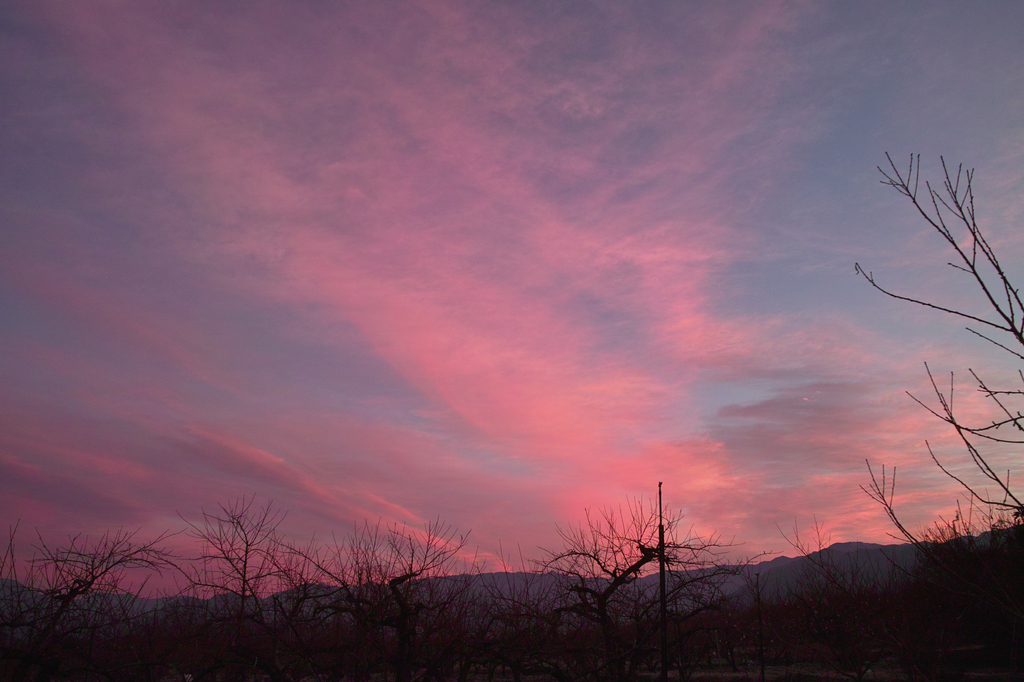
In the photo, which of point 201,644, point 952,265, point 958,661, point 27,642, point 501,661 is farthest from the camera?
point 201,644

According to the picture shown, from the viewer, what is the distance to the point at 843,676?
20.4 meters

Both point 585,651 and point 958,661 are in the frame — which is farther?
point 958,661

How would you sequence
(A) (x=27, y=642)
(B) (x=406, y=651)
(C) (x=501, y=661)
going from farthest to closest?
(C) (x=501, y=661) < (B) (x=406, y=651) < (A) (x=27, y=642)

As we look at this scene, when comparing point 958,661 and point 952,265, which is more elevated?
point 952,265

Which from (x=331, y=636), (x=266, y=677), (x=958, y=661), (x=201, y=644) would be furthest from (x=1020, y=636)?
(x=201, y=644)

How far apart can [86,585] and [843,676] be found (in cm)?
2132

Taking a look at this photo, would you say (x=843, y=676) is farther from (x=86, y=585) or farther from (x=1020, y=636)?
(x=86, y=585)

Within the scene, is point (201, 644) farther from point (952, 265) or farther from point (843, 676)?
point (952, 265)

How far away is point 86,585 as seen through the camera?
46.2 feet

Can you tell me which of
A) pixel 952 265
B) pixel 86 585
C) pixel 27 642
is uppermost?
pixel 952 265

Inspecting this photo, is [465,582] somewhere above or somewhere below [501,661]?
above

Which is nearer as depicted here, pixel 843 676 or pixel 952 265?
pixel 952 265

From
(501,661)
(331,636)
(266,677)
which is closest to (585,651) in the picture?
(501,661)

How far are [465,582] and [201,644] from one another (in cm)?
1082
